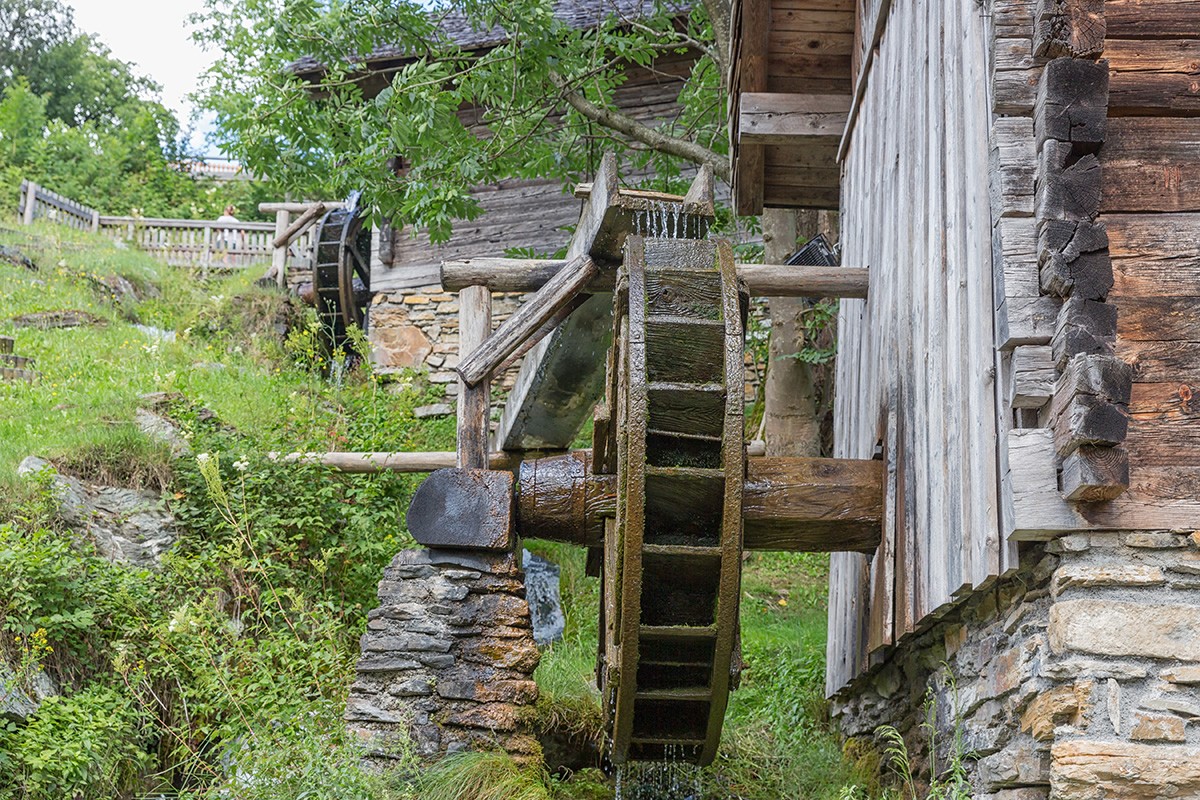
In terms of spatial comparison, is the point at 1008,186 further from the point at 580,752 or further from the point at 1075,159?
the point at 580,752

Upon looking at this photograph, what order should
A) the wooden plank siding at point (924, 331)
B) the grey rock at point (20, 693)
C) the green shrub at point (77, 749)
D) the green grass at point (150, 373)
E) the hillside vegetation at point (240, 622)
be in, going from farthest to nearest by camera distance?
the green grass at point (150, 373), the grey rock at point (20, 693), the hillside vegetation at point (240, 622), the green shrub at point (77, 749), the wooden plank siding at point (924, 331)

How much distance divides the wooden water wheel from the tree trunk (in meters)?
7.07

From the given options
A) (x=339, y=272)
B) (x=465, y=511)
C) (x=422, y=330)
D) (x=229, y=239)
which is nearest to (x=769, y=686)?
(x=465, y=511)

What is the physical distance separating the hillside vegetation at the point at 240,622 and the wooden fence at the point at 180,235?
23.3ft

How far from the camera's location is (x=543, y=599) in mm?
8773

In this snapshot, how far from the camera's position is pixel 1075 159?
12.2 feet

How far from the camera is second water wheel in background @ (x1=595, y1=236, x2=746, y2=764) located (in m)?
4.84

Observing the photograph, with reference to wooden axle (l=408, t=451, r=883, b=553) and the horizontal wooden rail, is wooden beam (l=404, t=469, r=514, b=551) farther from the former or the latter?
the horizontal wooden rail

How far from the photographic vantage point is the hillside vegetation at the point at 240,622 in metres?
5.46

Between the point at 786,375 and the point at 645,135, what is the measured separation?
2.34 metres

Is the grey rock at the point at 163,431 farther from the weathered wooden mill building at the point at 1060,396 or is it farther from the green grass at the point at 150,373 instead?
the weathered wooden mill building at the point at 1060,396

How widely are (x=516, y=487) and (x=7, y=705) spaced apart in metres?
2.62

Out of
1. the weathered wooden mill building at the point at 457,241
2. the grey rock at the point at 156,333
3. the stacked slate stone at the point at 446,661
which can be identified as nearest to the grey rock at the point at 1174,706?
the stacked slate stone at the point at 446,661

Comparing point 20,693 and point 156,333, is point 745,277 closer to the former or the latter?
point 20,693
